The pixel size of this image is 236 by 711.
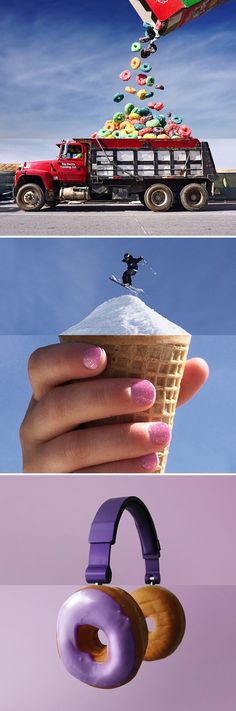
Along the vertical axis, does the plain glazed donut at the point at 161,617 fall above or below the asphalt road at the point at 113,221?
below

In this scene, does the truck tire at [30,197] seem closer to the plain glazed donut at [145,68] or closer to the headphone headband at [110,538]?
the plain glazed donut at [145,68]

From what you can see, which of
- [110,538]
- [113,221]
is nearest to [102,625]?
[110,538]

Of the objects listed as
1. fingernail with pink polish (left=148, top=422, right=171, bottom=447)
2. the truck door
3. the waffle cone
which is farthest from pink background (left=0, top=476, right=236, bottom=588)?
the truck door

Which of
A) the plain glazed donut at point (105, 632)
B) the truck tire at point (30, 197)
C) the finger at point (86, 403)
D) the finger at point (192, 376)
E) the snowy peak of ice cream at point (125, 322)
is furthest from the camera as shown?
the truck tire at point (30, 197)

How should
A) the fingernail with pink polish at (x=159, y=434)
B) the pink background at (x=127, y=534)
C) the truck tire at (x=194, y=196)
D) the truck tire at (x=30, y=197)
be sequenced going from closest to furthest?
the fingernail with pink polish at (x=159, y=434) → the pink background at (x=127, y=534) → the truck tire at (x=30, y=197) → the truck tire at (x=194, y=196)

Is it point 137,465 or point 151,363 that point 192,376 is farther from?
point 137,465

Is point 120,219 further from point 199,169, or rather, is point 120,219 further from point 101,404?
point 101,404

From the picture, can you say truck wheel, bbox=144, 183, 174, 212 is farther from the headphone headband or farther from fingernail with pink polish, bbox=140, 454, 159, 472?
the headphone headband

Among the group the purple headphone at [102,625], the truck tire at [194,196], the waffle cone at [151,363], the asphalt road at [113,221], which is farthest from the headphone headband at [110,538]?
the truck tire at [194,196]
